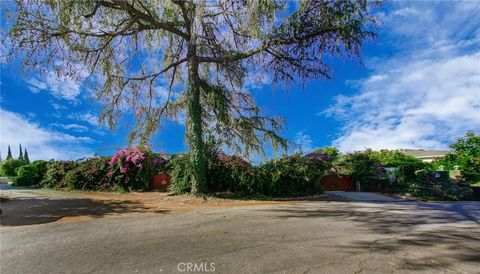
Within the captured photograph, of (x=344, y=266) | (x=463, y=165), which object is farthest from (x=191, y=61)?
(x=463, y=165)

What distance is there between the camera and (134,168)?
13852 millimetres

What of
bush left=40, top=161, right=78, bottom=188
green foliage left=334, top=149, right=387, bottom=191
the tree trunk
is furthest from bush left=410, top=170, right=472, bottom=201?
bush left=40, top=161, right=78, bottom=188

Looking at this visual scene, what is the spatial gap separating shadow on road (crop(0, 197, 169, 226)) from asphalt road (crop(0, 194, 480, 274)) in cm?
97

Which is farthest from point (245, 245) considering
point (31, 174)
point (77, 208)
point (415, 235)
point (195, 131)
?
point (31, 174)

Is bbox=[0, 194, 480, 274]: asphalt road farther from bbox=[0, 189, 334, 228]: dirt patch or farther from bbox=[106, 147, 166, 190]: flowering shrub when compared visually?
bbox=[106, 147, 166, 190]: flowering shrub

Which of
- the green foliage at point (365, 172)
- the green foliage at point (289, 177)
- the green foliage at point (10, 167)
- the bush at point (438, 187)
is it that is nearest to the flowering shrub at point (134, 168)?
the green foliage at point (289, 177)

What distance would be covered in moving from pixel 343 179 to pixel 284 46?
8.73 metres

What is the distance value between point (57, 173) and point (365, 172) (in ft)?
54.3

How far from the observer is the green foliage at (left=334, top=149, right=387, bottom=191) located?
15.4 m

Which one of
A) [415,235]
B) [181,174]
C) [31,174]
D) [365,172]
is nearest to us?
[415,235]

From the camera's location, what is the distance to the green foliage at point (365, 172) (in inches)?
607

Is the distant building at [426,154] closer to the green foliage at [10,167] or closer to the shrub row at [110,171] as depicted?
the shrub row at [110,171]

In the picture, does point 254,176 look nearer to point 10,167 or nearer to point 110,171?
point 110,171

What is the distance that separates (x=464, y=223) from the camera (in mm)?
6457
